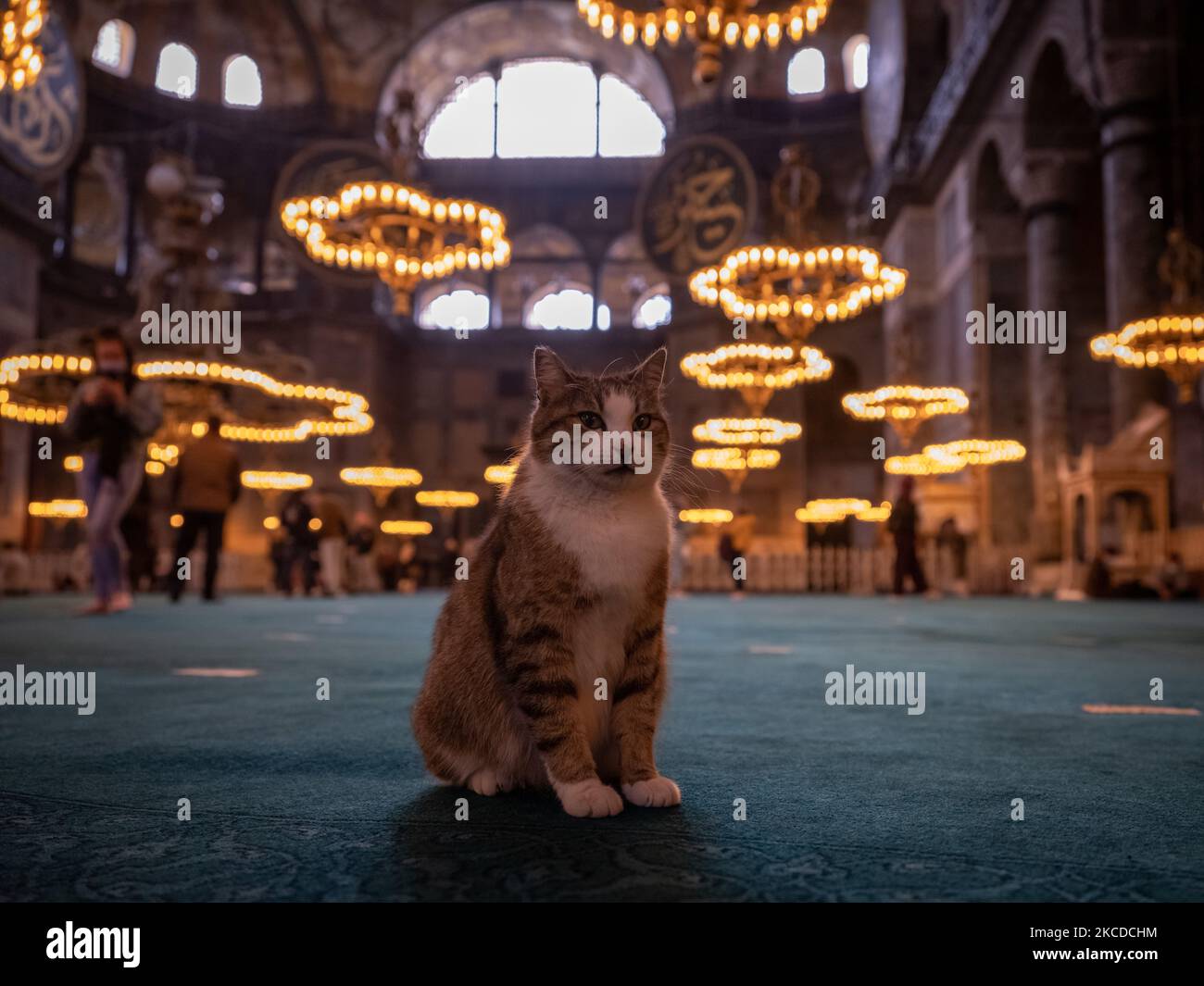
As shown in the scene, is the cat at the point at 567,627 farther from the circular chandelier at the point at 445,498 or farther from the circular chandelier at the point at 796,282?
the circular chandelier at the point at 445,498

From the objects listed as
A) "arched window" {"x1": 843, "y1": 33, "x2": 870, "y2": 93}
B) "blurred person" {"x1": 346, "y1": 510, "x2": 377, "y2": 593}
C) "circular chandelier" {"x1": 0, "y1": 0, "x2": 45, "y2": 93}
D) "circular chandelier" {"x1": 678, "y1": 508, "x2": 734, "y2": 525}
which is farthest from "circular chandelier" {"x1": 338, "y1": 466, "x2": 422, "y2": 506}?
"circular chandelier" {"x1": 0, "y1": 0, "x2": 45, "y2": 93}

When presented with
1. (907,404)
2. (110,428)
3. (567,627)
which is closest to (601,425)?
(567,627)

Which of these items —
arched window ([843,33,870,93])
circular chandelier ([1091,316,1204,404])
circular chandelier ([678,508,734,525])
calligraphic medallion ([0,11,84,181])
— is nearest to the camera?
circular chandelier ([1091,316,1204,404])

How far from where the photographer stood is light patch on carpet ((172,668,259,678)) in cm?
393

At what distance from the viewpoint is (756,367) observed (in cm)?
1648

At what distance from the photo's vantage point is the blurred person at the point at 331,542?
47.3 feet

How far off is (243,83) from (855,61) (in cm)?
1599

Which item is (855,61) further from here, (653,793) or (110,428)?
(653,793)

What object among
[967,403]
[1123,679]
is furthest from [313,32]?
[1123,679]

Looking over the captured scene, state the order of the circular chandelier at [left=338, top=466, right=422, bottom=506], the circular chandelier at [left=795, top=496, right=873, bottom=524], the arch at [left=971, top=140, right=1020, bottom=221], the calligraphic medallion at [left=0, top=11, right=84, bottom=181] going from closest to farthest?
1. the calligraphic medallion at [left=0, top=11, right=84, bottom=181]
2. the arch at [left=971, top=140, right=1020, bottom=221]
3. the circular chandelier at [left=795, top=496, right=873, bottom=524]
4. the circular chandelier at [left=338, top=466, right=422, bottom=506]

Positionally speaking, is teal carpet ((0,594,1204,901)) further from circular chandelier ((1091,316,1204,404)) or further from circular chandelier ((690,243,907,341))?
circular chandelier ((690,243,907,341))

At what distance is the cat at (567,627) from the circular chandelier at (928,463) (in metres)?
15.7

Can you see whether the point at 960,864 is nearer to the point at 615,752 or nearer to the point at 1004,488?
the point at 615,752

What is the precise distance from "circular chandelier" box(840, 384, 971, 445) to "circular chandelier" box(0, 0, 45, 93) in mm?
12814
